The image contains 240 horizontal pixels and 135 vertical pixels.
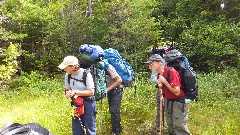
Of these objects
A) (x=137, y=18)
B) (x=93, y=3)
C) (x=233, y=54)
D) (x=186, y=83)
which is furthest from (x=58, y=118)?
(x=93, y=3)

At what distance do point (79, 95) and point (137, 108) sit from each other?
330 cm

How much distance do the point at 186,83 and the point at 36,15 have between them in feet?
33.0

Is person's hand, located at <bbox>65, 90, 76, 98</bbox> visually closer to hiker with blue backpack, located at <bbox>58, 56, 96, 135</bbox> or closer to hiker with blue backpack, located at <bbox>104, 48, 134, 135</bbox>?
hiker with blue backpack, located at <bbox>58, 56, 96, 135</bbox>

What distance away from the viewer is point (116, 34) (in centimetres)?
1265

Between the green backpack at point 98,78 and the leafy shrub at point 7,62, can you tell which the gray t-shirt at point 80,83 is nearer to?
the green backpack at point 98,78

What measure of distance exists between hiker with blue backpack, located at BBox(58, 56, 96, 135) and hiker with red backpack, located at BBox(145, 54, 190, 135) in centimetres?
110

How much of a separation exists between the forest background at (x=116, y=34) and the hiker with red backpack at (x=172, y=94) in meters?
5.61

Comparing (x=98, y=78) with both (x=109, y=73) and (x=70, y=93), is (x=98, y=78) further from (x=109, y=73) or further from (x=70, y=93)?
(x=70, y=93)

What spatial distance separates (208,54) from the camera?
40.5 feet

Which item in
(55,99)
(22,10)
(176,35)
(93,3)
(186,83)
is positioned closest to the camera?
(186,83)

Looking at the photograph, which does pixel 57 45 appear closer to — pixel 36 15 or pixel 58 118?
pixel 36 15

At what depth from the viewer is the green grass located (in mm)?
6730

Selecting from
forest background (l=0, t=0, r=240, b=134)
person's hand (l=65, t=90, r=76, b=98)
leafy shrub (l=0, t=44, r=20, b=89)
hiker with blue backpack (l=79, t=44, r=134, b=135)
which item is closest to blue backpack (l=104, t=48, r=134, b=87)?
hiker with blue backpack (l=79, t=44, r=134, b=135)

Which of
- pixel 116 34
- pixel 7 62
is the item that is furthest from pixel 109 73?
pixel 7 62
